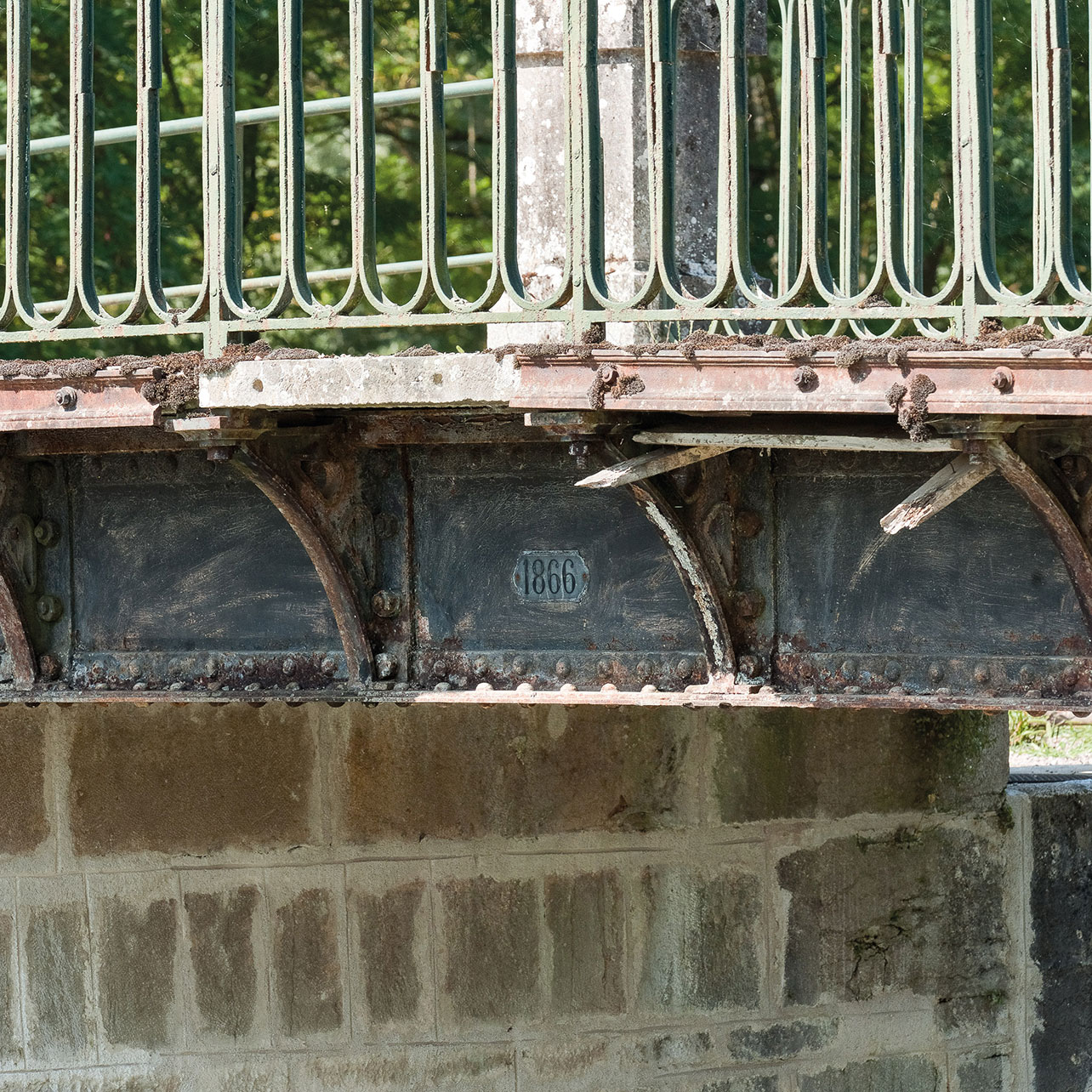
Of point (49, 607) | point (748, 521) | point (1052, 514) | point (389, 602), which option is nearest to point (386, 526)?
point (389, 602)

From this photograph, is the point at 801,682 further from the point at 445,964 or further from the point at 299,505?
the point at 445,964

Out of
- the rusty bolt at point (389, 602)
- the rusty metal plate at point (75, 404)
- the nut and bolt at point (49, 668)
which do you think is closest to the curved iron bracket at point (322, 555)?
the rusty bolt at point (389, 602)

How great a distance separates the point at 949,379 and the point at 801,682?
1.31 m

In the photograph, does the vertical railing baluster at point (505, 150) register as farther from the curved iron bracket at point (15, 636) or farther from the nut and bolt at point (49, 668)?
the nut and bolt at point (49, 668)

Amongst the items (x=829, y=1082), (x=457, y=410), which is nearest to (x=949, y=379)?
(x=457, y=410)

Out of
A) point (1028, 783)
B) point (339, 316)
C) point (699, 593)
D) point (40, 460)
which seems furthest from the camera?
point (1028, 783)

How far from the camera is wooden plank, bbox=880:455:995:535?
4.21m

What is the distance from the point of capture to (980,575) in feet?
15.5

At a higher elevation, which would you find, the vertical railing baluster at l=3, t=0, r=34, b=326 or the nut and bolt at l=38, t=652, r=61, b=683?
the vertical railing baluster at l=3, t=0, r=34, b=326

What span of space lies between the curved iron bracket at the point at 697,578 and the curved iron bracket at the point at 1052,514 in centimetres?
91

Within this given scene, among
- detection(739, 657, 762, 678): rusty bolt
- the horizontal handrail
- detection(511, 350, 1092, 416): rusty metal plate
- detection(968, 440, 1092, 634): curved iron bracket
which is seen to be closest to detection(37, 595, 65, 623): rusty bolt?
the horizontal handrail

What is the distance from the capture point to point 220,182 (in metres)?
4.72

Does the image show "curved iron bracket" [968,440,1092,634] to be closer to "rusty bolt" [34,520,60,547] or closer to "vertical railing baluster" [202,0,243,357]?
"vertical railing baluster" [202,0,243,357]

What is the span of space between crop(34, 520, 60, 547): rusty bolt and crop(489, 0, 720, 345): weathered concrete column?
1.61 meters
